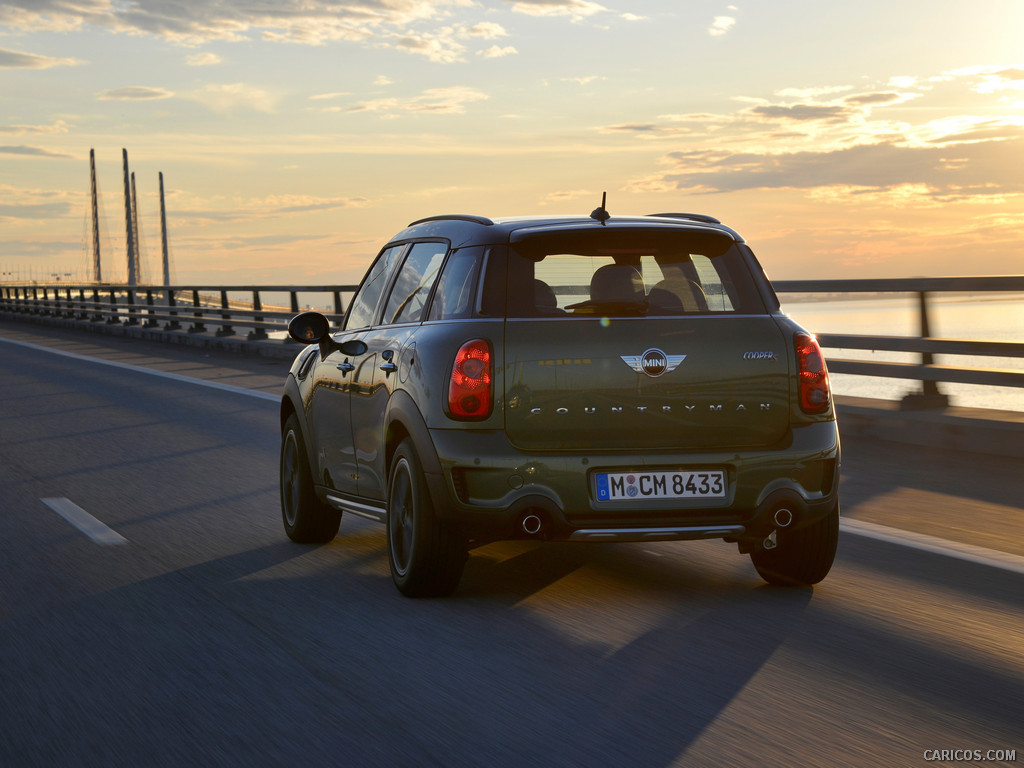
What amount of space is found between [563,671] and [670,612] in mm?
1021

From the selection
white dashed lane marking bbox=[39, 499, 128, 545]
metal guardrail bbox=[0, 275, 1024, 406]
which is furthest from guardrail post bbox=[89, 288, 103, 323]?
white dashed lane marking bbox=[39, 499, 128, 545]

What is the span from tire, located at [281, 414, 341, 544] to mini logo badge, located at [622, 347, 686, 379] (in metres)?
2.65

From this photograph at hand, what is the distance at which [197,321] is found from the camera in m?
33.1

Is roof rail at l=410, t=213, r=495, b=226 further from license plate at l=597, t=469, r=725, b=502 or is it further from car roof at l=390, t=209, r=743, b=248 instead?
license plate at l=597, t=469, r=725, b=502

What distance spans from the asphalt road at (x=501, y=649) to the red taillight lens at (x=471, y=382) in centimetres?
88

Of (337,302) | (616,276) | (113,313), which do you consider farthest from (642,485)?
(113,313)

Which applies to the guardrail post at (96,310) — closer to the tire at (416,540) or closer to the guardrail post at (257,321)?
the guardrail post at (257,321)

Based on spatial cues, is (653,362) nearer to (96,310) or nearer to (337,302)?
(337,302)

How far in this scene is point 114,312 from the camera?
139ft

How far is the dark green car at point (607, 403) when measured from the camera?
5.64 metres

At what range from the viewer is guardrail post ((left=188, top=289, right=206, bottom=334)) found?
33000 millimetres

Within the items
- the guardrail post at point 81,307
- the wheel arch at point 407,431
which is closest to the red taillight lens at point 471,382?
the wheel arch at point 407,431

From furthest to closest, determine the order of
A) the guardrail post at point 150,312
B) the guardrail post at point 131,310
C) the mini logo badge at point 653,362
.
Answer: the guardrail post at point 131,310, the guardrail post at point 150,312, the mini logo badge at point 653,362

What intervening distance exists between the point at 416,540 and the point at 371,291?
187cm
